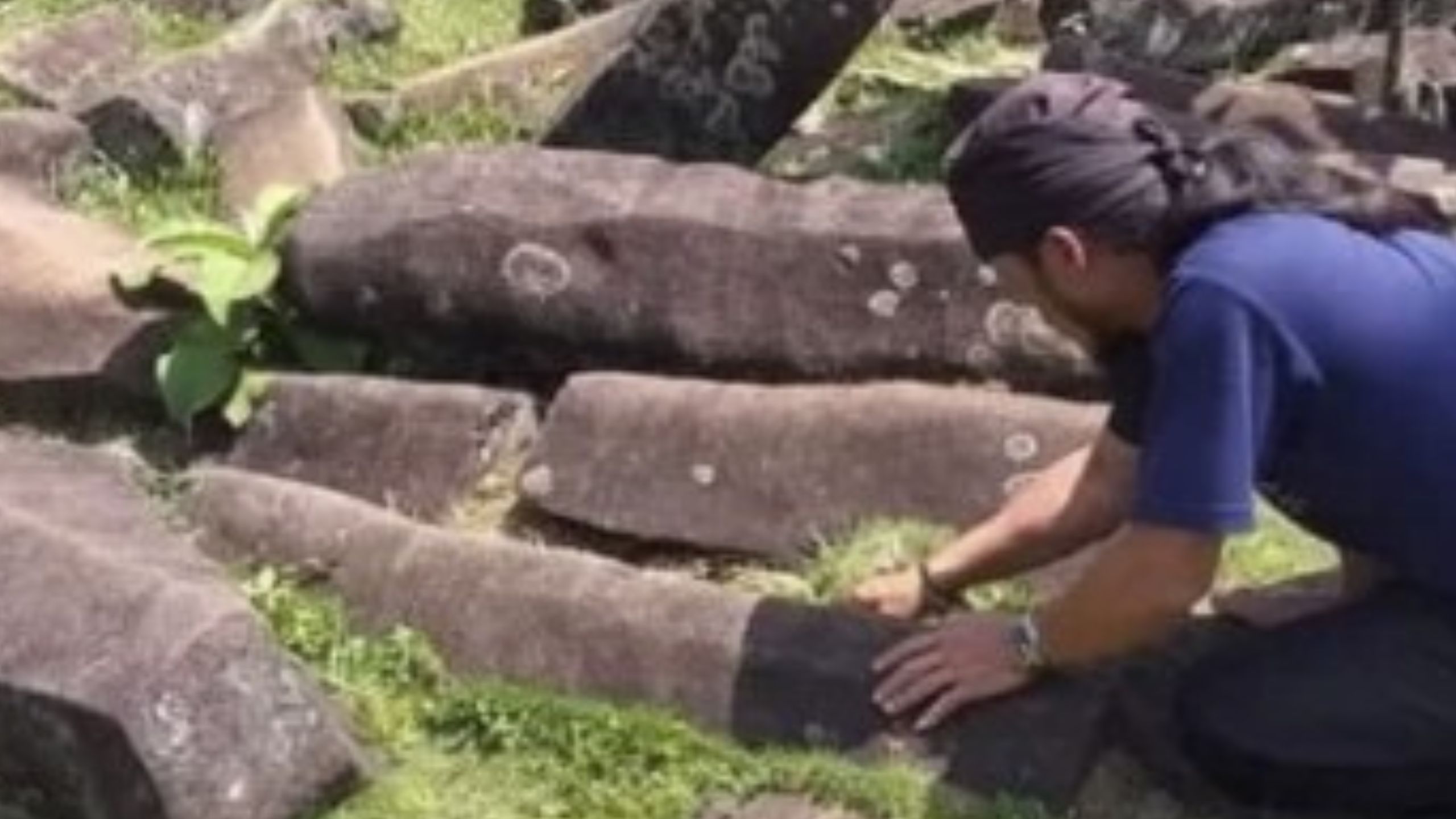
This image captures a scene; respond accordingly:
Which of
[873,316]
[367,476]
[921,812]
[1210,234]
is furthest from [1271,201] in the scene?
[367,476]

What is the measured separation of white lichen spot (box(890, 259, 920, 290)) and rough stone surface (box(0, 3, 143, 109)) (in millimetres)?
2634

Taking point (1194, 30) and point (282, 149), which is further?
point (1194, 30)

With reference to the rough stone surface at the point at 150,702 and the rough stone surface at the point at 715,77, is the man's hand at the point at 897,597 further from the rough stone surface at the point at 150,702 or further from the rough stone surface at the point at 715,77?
the rough stone surface at the point at 715,77

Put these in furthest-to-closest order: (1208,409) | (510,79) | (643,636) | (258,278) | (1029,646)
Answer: (510,79), (258,278), (643,636), (1029,646), (1208,409)

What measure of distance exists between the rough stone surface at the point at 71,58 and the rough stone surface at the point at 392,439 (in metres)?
1.96

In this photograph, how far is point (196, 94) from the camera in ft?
24.6

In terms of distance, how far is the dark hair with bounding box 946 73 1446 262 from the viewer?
4.46 meters

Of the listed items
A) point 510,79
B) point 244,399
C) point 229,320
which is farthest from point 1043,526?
point 510,79

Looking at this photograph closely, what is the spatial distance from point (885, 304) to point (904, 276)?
0.21 feet

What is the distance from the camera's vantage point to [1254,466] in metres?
4.48

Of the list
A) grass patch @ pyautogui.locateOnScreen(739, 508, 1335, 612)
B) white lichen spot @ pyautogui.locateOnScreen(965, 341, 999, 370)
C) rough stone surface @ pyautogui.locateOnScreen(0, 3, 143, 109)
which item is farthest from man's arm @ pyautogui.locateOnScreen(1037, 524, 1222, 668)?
rough stone surface @ pyautogui.locateOnScreen(0, 3, 143, 109)

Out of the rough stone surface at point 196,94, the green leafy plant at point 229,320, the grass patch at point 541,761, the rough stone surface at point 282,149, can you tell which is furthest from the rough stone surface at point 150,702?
the rough stone surface at point 196,94

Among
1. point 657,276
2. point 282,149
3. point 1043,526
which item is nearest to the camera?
point 1043,526

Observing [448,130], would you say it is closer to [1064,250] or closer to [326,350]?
Answer: [326,350]
